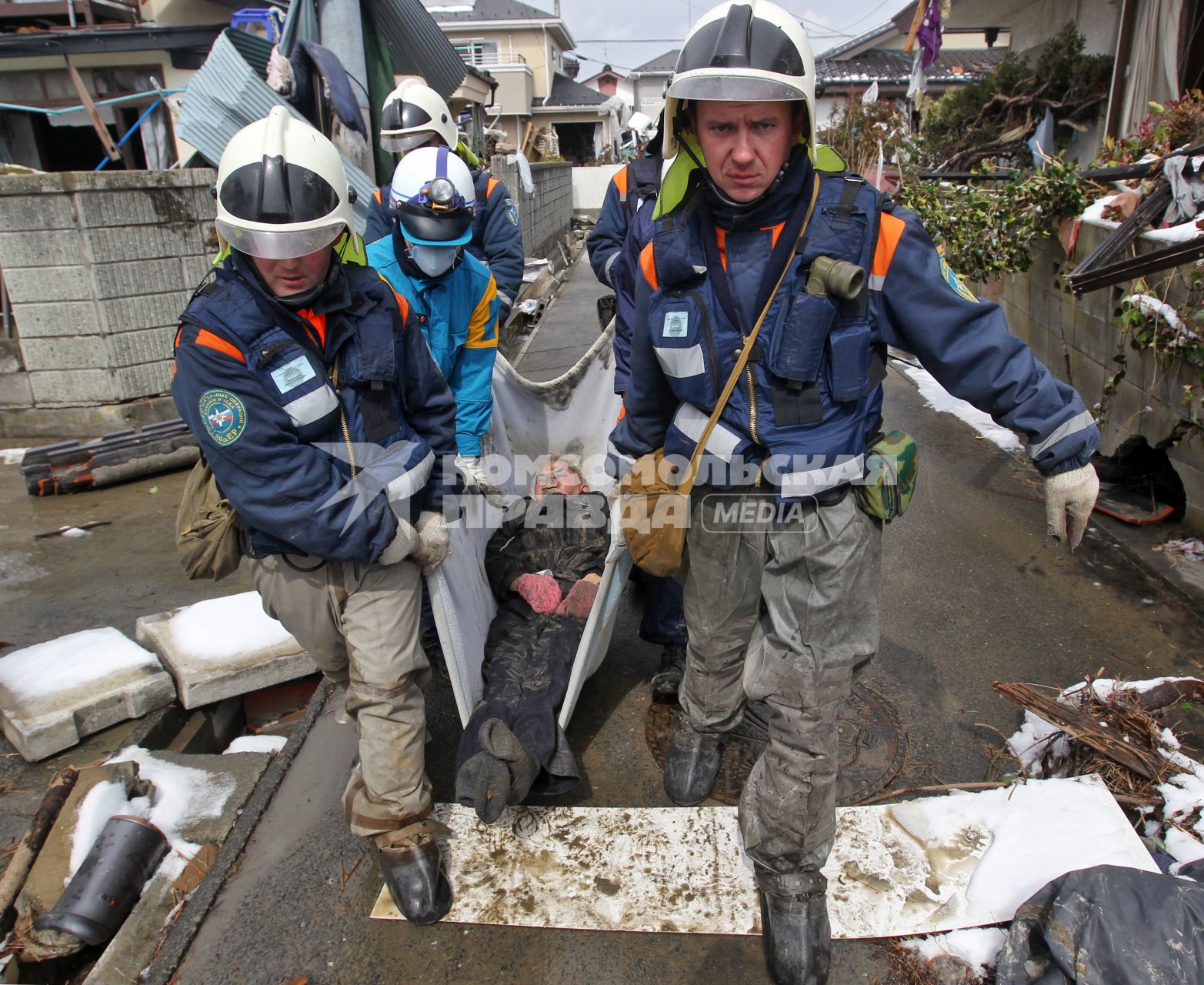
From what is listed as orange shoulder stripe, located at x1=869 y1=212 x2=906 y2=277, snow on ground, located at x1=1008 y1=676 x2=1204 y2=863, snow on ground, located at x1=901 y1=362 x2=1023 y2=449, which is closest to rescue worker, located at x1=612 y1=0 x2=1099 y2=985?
orange shoulder stripe, located at x1=869 y1=212 x2=906 y2=277

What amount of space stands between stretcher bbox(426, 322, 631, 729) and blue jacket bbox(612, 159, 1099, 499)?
625 millimetres

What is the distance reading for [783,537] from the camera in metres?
1.94

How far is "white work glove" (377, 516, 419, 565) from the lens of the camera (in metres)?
2.04

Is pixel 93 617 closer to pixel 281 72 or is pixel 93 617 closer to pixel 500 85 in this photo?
pixel 281 72

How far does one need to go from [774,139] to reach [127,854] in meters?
2.54

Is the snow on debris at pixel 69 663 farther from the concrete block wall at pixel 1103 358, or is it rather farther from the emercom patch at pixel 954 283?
the concrete block wall at pixel 1103 358

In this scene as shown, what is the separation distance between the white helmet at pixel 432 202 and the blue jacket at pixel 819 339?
138 cm

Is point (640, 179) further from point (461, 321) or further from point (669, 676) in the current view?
point (669, 676)

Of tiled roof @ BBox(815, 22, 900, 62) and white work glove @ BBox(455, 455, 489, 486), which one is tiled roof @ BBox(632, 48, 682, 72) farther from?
white work glove @ BBox(455, 455, 489, 486)

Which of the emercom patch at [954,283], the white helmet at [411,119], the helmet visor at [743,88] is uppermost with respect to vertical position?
the white helmet at [411,119]

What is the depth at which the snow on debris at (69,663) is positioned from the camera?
2.97 metres

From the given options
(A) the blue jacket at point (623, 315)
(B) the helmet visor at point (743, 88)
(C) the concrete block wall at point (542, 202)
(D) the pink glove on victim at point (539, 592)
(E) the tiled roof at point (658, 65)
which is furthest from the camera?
(E) the tiled roof at point (658, 65)

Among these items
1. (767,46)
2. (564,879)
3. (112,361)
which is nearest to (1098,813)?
(564,879)

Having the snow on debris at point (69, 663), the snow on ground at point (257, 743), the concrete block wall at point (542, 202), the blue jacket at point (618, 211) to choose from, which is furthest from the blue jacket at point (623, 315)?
the concrete block wall at point (542, 202)
